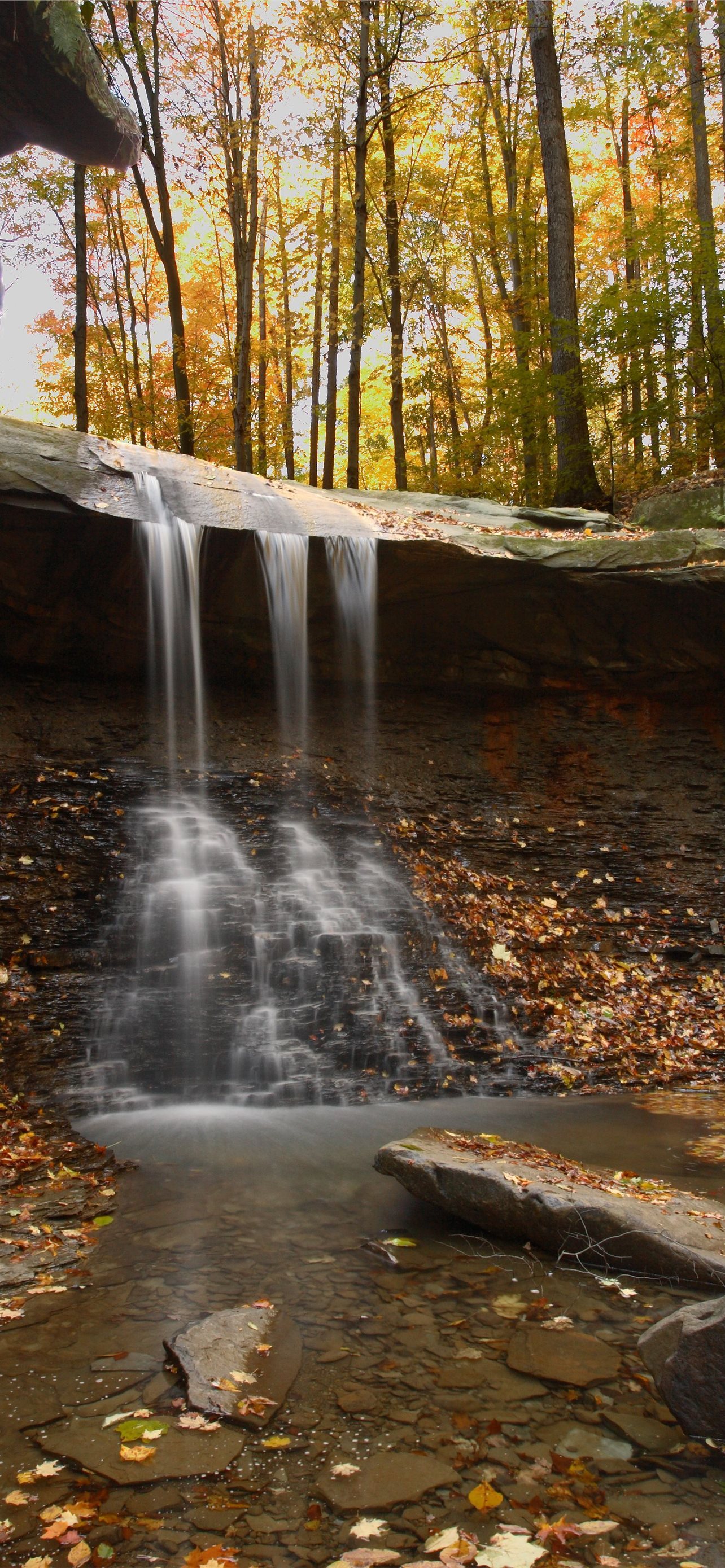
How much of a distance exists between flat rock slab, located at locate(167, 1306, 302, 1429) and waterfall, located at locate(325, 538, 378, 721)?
697 cm

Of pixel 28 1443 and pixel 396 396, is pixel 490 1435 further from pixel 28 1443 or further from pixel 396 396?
pixel 396 396

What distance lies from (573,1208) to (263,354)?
65.1 ft

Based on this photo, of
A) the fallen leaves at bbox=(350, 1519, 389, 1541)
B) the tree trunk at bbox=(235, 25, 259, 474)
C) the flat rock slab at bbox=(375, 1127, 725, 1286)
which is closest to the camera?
the fallen leaves at bbox=(350, 1519, 389, 1541)

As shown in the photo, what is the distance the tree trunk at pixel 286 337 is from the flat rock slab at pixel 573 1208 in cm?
1701

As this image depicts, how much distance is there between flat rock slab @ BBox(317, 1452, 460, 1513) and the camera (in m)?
2.27

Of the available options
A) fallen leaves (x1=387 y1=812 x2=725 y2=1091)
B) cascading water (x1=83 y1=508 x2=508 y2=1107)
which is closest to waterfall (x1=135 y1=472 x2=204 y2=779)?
cascading water (x1=83 y1=508 x2=508 y2=1107)

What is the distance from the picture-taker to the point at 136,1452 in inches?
96.2

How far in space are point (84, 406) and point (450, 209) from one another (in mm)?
11058

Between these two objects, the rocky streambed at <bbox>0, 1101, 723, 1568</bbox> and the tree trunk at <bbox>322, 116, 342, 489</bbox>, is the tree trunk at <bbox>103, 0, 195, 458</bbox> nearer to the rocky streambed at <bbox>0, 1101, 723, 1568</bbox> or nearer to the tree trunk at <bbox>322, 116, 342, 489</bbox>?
the tree trunk at <bbox>322, 116, 342, 489</bbox>

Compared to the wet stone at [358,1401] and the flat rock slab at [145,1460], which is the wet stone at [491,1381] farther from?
the flat rock slab at [145,1460]

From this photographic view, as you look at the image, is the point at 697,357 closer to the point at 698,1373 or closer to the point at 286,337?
the point at 698,1373

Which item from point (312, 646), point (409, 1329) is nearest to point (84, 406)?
point (312, 646)

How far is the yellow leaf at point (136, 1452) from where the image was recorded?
2414 mm

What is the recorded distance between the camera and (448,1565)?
6.66 ft
